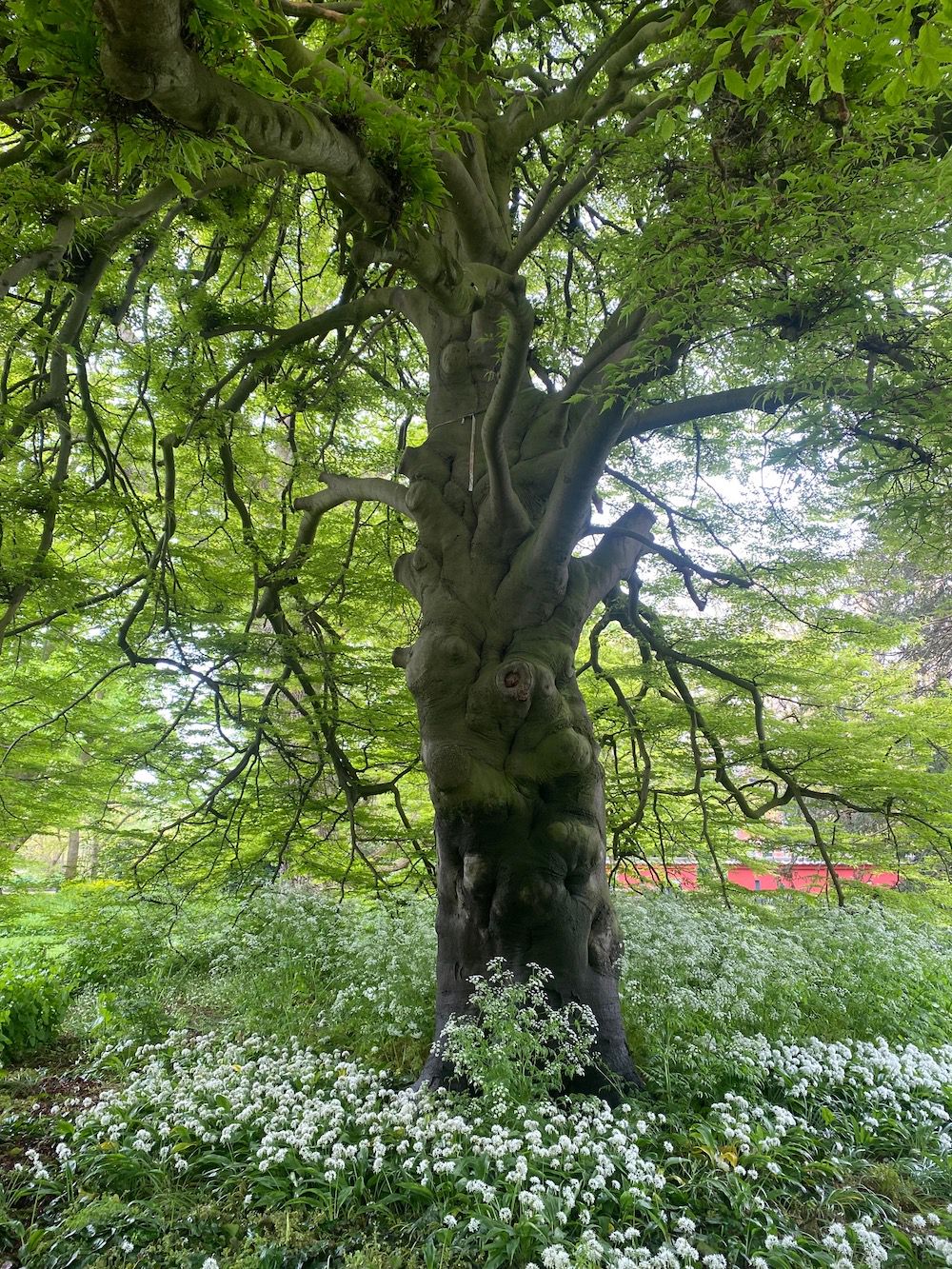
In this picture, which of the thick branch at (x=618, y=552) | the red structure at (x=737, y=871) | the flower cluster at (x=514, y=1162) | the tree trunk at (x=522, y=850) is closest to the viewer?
the flower cluster at (x=514, y=1162)

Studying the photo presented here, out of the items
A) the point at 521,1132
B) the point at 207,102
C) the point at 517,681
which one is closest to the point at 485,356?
the point at 517,681

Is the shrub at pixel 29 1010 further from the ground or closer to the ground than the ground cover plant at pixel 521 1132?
closer to the ground

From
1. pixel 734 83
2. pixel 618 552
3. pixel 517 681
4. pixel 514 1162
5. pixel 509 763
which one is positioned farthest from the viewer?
pixel 618 552

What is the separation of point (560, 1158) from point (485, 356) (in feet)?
13.1

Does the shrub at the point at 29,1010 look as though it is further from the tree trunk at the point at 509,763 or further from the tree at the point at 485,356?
the tree trunk at the point at 509,763

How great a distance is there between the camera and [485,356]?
4.25 meters

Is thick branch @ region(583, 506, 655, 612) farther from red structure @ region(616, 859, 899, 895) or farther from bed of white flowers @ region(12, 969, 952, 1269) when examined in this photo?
red structure @ region(616, 859, 899, 895)

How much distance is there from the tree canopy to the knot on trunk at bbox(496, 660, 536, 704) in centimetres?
1

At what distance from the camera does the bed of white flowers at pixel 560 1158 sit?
215cm

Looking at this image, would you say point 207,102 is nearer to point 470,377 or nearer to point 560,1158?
point 470,377

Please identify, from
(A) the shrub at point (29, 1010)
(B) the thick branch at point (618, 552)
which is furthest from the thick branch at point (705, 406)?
(A) the shrub at point (29, 1010)

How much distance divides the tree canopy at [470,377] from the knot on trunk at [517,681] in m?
0.01

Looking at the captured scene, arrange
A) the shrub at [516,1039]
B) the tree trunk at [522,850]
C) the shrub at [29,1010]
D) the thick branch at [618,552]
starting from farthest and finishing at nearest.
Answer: the shrub at [29,1010] → the thick branch at [618,552] → the tree trunk at [522,850] → the shrub at [516,1039]

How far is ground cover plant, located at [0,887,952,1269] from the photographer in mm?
2213
